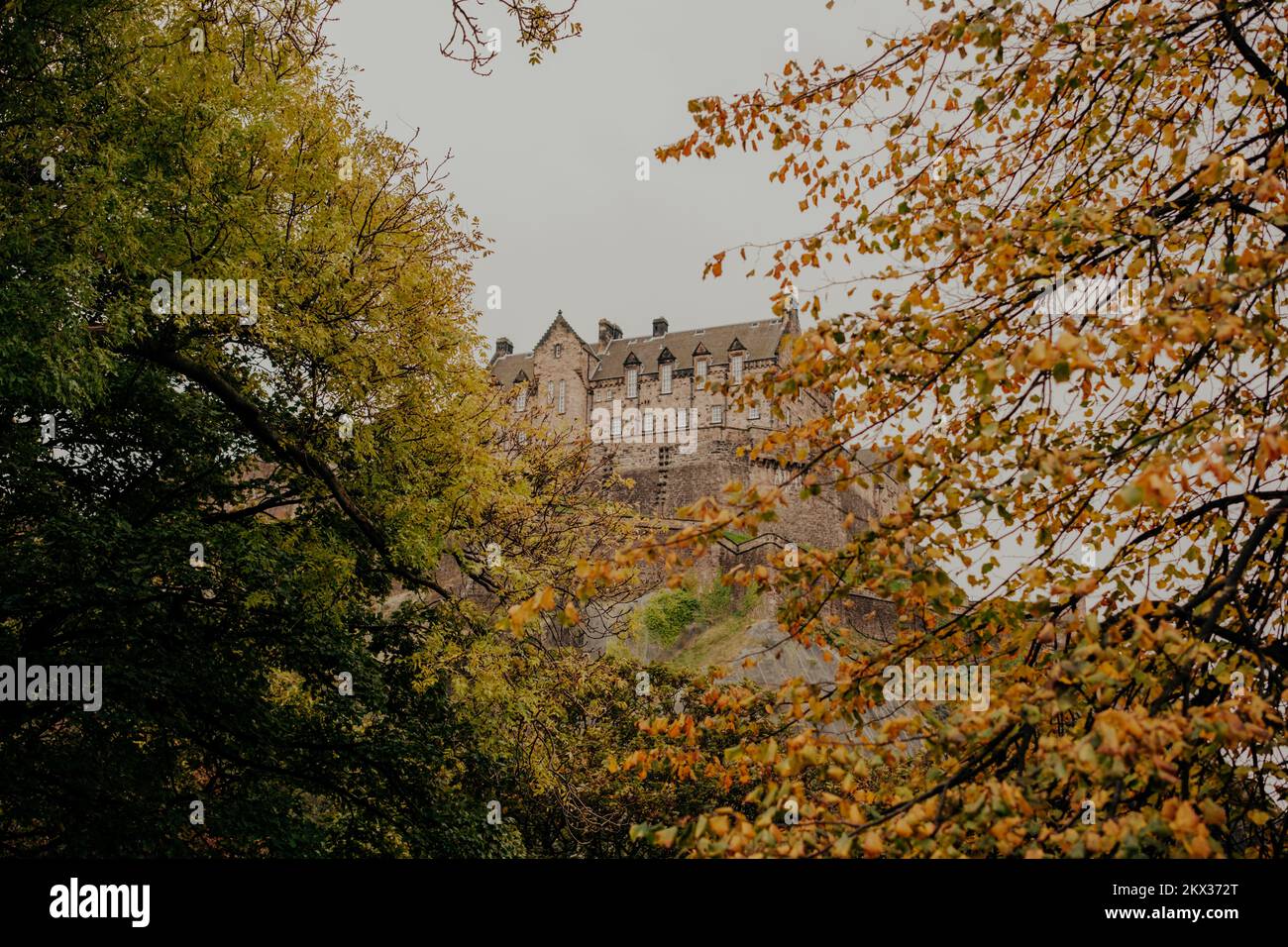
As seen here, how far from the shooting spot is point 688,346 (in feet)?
213

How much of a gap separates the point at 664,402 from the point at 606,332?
9.10m

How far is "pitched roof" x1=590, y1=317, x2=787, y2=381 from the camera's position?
61.7 metres

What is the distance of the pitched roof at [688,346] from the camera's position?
202 ft

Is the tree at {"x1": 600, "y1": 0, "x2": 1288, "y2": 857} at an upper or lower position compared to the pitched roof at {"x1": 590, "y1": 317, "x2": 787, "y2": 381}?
lower

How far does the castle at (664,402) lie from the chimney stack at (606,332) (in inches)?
4.3

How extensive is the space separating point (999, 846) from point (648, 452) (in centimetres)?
5880

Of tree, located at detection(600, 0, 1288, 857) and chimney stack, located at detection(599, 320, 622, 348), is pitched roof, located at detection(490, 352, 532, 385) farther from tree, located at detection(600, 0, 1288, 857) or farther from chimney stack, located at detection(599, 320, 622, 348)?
tree, located at detection(600, 0, 1288, 857)

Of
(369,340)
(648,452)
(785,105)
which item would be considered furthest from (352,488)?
(648,452)

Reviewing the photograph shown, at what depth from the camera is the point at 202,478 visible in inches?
525

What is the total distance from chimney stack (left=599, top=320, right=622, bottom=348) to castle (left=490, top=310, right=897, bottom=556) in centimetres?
11

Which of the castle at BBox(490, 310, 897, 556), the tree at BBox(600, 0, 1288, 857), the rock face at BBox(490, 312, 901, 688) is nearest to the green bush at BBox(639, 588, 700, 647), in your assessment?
the rock face at BBox(490, 312, 901, 688)

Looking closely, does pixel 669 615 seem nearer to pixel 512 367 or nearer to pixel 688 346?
pixel 688 346

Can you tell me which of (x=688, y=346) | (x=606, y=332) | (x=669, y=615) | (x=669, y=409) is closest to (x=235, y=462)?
(x=669, y=615)
